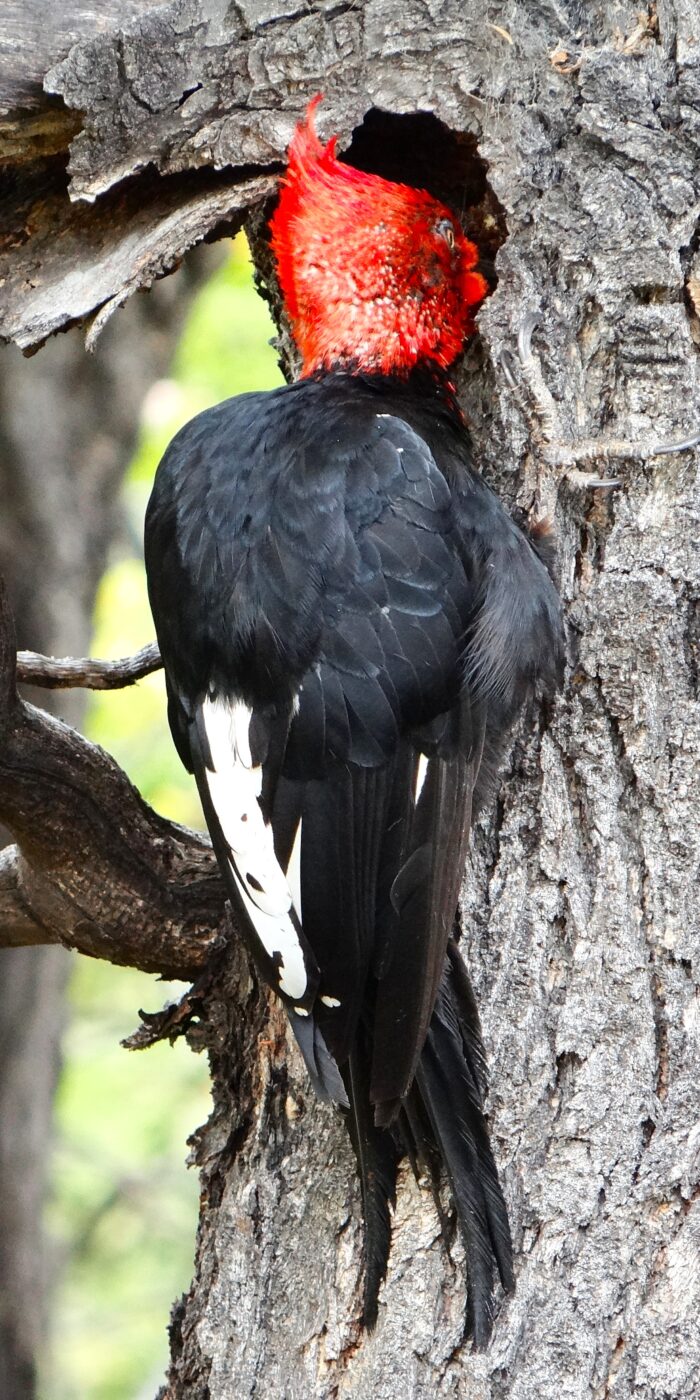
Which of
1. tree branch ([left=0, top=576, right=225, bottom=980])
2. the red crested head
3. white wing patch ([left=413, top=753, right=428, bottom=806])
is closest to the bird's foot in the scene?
the red crested head

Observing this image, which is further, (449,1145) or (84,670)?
(84,670)

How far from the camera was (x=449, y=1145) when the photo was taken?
6.23 ft

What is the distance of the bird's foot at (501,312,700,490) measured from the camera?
6.25 feet

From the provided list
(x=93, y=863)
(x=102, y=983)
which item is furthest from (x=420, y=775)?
(x=102, y=983)

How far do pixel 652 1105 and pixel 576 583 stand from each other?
73 cm

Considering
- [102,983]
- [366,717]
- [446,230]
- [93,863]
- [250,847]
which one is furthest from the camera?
[102,983]

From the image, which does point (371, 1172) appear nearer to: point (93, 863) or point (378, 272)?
point (93, 863)

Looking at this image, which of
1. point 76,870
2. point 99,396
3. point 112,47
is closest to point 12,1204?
point 76,870

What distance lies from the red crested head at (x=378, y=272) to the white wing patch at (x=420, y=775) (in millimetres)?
638

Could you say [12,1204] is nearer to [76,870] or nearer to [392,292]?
[76,870]

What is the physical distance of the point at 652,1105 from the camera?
1.87 m

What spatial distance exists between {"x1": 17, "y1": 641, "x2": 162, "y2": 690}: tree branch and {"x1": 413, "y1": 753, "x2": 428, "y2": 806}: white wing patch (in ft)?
2.09

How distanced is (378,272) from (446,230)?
4.7 inches

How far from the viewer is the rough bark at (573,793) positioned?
6.09 feet
